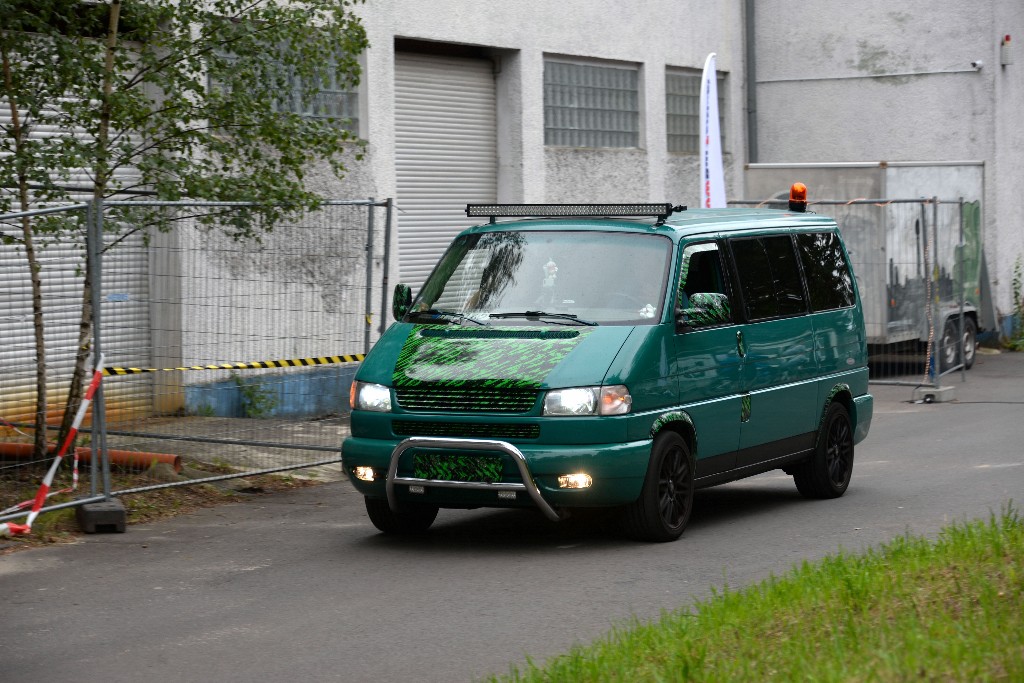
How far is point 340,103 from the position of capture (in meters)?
17.9

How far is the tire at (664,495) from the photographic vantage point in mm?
8977

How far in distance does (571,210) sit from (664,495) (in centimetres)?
196

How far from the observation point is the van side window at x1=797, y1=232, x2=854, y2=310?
11.0 metres

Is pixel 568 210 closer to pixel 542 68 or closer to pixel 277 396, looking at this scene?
pixel 277 396

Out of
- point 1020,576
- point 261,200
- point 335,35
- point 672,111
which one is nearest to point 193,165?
point 261,200

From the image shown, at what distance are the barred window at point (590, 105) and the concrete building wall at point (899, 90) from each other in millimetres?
4413

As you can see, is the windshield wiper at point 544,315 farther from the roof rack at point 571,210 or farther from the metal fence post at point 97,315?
the metal fence post at point 97,315

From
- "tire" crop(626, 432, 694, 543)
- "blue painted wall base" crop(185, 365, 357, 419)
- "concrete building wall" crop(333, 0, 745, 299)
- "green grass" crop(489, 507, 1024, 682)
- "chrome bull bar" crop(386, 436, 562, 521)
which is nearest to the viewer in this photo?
"green grass" crop(489, 507, 1024, 682)

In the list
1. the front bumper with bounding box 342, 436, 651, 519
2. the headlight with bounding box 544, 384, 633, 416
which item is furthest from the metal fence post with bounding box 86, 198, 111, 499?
the headlight with bounding box 544, 384, 633, 416

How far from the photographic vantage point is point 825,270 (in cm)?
1128

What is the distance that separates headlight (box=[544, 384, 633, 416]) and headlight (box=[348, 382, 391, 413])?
1.00 meters

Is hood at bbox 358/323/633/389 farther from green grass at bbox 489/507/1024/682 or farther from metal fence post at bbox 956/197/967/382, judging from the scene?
metal fence post at bbox 956/197/967/382

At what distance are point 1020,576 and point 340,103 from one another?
12435 mm

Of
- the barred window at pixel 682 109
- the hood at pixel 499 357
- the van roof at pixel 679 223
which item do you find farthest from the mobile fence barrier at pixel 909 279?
the hood at pixel 499 357
